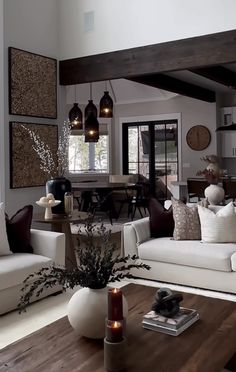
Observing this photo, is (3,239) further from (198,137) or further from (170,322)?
(198,137)

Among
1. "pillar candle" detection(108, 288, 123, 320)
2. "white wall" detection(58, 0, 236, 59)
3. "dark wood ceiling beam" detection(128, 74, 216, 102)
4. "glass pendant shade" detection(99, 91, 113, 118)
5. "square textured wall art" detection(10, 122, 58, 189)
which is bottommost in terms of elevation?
"pillar candle" detection(108, 288, 123, 320)

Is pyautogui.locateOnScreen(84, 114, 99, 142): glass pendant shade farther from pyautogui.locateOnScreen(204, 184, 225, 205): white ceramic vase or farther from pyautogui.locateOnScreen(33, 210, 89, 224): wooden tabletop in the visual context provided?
pyautogui.locateOnScreen(204, 184, 225, 205): white ceramic vase

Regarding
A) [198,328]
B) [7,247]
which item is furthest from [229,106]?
[198,328]

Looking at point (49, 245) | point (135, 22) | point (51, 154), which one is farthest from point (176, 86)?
point (49, 245)

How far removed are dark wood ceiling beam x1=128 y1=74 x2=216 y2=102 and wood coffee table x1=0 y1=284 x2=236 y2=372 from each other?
565 cm

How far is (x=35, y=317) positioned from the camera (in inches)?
144

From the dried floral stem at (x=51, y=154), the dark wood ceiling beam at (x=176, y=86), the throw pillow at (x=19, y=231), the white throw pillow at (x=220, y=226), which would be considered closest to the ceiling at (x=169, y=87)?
the dark wood ceiling beam at (x=176, y=86)

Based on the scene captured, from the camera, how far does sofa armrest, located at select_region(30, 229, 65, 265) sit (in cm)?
419

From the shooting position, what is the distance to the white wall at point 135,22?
5391 mm

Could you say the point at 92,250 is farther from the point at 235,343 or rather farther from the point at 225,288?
the point at 225,288

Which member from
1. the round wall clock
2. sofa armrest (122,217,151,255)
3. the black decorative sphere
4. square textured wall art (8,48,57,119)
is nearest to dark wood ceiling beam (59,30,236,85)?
square textured wall art (8,48,57,119)

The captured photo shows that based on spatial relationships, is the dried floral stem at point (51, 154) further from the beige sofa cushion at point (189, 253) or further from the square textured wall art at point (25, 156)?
the beige sofa cushion at point (189, 253)

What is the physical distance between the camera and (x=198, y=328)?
2.43 metres

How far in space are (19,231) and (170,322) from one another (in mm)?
2213
